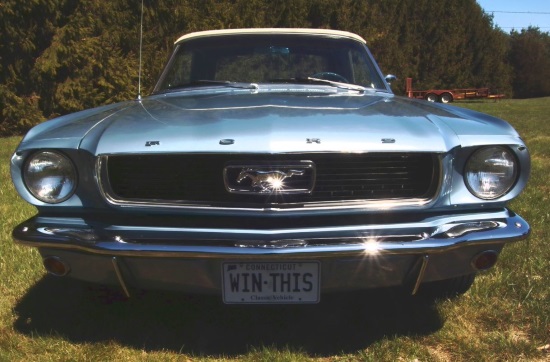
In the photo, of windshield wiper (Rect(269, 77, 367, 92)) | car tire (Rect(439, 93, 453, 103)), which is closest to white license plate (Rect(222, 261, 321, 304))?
windshield wiper (Rect(269, 77, 367, 92))

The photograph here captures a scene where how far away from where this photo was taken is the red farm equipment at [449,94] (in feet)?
85.3

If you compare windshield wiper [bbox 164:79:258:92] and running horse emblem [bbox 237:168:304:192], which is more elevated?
windshield wiper [bbox 164:79:258:92]

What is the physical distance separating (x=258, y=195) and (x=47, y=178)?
2.89 feet

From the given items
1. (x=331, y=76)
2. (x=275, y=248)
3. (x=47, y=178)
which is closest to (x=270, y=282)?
(x=275, y=248)

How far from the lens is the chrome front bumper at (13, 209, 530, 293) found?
2.01 metres

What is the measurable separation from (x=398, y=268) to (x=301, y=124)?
2.27 ft

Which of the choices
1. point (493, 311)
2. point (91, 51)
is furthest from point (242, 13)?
point (493, 311)

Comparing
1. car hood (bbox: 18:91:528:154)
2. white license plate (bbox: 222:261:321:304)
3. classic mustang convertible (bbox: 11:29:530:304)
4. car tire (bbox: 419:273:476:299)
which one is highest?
car hood (bbox: 18:91:528:154)

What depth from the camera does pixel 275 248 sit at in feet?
6.52

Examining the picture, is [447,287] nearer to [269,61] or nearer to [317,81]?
[317,81]

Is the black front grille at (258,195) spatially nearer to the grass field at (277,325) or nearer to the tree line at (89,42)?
the grass field at (277,325)

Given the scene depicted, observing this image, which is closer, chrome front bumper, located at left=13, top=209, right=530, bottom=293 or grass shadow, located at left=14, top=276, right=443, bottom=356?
chrome front bumper, located at left=13, top=209, right=530, bottom=293

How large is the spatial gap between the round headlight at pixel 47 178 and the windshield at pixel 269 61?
1.35 metres

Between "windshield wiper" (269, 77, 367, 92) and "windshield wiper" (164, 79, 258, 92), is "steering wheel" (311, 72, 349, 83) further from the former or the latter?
"windshield wiper" (164, 79, 258, 92)
